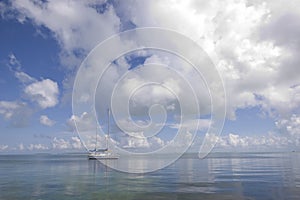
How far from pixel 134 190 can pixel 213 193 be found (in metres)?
14.6

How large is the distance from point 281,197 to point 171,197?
17169 millimetres

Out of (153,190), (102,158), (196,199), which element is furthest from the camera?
(102,158)

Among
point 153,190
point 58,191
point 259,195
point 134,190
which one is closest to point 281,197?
point 259,195

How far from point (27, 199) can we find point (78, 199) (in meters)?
8.35

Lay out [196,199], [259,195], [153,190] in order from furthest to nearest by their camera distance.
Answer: [153,190]
[259,195]
[196,199]

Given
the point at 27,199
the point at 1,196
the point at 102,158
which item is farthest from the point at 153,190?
the point at 102,158

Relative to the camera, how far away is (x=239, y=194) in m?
51.2

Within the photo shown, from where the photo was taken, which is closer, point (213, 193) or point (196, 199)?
point (196, 199)

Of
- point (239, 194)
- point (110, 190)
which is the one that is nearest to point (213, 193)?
point (239, 194)

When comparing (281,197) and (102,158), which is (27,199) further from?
(102,158)

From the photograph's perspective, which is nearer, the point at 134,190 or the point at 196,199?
the point at 196,199

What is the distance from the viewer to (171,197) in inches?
1928

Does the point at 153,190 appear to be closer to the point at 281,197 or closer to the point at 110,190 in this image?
the point at 110,190

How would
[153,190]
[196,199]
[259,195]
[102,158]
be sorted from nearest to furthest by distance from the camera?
[196,199] < [259,195] < [153,190] < [102,158]
